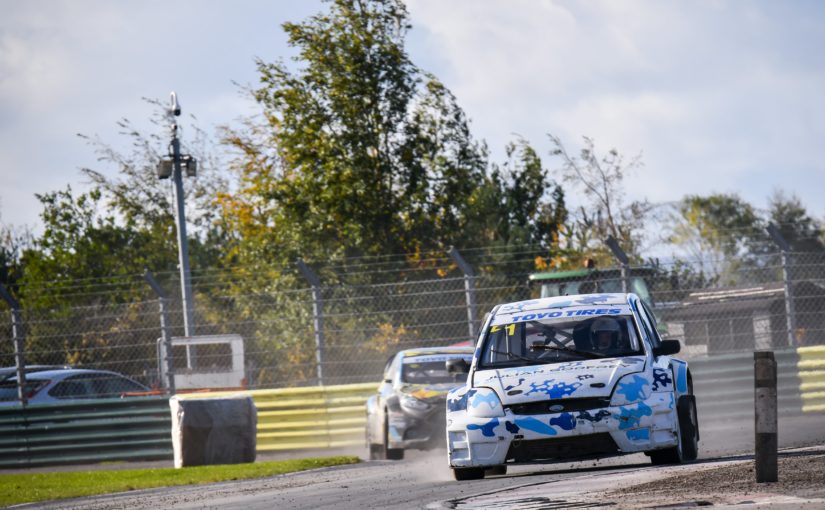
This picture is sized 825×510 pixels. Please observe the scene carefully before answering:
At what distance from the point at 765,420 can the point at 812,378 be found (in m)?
11.2

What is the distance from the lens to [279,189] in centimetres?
3588

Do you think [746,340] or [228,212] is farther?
[228,212]

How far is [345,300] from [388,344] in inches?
57.9

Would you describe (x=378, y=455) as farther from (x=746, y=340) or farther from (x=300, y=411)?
(x=746, y=340)

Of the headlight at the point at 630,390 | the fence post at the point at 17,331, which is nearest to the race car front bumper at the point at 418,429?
the headlight at the point at 630,390

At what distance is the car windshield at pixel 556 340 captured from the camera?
11312 mm

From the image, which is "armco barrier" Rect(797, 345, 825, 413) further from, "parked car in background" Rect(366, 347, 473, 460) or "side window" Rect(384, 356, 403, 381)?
"side window" Rect(384, 356, 403, 381)

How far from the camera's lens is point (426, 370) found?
17.3 meters

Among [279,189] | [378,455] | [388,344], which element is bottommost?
[378,455]

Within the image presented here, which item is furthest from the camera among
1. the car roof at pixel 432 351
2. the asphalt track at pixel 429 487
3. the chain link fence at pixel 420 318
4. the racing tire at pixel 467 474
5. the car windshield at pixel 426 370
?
the chain link fence at pixel 420 318

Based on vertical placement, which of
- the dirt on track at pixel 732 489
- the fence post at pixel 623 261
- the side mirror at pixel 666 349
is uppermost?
the fence post at pixel 623 261

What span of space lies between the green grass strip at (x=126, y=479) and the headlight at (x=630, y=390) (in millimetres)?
5917

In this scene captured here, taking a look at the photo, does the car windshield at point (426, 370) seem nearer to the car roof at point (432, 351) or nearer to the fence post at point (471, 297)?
the car roof at point (432, 351)

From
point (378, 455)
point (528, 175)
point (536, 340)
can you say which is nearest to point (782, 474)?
point (536, 340)
